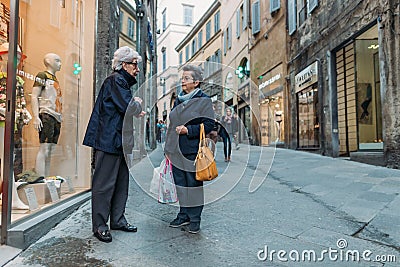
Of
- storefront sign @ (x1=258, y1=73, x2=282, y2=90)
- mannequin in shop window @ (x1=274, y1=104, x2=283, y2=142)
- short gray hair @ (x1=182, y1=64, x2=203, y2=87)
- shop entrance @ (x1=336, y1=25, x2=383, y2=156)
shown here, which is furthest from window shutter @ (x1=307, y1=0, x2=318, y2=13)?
short gray hair @ (x1=182, y1=64, x2=203, y2=87)

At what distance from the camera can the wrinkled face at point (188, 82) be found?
3006 millimetres

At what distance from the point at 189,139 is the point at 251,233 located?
3.25 feet

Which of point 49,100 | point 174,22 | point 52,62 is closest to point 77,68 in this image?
point 52,62

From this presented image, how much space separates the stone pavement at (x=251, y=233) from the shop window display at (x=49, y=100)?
1.50ft

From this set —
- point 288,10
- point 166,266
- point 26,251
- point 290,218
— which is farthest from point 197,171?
point 288,10

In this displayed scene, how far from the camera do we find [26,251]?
7.90 feet

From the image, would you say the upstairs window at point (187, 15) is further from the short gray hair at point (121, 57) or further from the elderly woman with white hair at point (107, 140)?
the elderly woman with white hair at point (107, 140)

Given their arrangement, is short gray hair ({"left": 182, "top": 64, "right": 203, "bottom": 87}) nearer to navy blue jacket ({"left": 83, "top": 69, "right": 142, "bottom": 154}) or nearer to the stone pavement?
navy blue jacket ({"left": 83, "top": 69, "right": 142, "bottom": 154})

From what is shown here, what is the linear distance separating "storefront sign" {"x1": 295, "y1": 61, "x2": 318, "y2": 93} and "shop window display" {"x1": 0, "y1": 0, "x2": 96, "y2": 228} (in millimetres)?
8010

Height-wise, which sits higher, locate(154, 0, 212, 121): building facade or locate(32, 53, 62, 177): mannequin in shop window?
locate(154, 0, 212, 121): building facade

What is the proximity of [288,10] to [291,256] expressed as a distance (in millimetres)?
12329

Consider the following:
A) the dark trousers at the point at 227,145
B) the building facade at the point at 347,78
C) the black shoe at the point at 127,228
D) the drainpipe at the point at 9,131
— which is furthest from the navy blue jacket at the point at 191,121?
the building facade at the point at 347,78

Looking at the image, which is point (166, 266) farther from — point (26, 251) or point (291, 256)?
point (26, 251)

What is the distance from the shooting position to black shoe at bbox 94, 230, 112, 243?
8.59 ft
